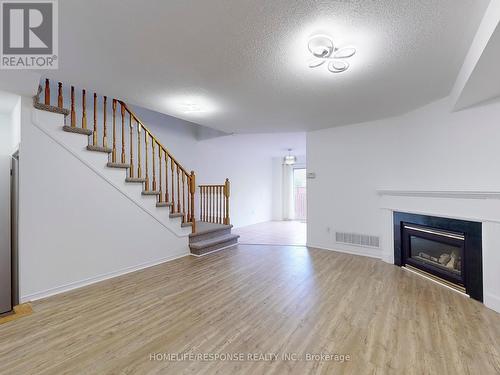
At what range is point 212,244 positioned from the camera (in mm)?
4457

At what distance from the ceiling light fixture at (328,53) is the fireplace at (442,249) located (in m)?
2.37

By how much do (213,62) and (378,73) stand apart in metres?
1.69

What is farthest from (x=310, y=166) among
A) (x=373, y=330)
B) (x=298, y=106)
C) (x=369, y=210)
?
(x=373, y=330)

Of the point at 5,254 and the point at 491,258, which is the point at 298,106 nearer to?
the point at 491,258

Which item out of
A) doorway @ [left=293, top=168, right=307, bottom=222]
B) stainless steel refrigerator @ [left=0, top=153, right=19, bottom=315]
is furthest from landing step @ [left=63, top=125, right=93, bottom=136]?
doorway @ [left=293, top=168, right=307, bottom=222]

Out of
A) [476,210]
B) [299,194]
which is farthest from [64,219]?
[299,194]

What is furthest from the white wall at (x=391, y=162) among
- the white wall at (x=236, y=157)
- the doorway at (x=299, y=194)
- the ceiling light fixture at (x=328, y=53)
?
the doorway at (x=299, y=194)

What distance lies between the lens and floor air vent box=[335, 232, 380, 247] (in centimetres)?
411

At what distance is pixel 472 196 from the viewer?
8.52ft

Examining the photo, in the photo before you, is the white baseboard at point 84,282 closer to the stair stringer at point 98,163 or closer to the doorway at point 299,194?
the stair stringer at point 98,163

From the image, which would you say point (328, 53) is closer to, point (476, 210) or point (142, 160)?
point (476, 210)

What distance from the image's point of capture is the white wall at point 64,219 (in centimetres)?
250

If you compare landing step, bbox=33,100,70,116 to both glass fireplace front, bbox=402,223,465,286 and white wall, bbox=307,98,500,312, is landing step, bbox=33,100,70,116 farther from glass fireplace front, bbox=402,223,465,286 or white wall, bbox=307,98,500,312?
glass fireplace front, bbox=402,223,465,286

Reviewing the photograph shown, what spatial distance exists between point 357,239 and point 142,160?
456 cm
